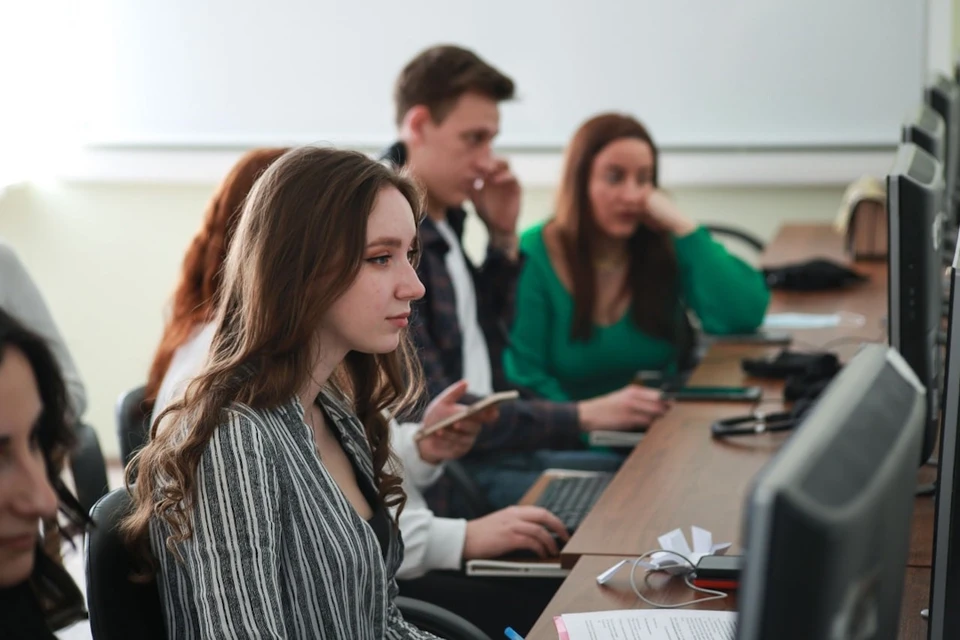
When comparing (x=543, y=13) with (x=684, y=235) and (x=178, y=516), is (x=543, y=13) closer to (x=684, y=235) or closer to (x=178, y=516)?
(x=684, y=235)

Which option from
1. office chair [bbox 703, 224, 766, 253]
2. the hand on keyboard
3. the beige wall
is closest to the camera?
the hand on keyboard

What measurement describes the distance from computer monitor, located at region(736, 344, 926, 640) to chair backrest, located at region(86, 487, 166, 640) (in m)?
0.84

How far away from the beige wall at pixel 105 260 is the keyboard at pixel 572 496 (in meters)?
2.97

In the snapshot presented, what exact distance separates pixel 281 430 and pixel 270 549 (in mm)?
136

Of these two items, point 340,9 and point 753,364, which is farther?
point 340,9

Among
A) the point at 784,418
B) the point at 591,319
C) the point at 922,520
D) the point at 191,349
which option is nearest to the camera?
the point at 922,520

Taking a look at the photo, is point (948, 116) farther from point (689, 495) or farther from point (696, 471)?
point (689, 495)

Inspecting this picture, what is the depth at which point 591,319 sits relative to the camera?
9.57ft

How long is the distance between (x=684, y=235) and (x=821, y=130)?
5.23ft

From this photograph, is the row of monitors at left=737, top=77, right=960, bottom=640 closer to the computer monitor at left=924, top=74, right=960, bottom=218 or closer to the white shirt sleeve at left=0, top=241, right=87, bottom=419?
the white shirt sleeve at left=0, top=241, right=87, bottom=419

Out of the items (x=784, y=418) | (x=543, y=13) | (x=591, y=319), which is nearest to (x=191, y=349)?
(x=784, y=418)

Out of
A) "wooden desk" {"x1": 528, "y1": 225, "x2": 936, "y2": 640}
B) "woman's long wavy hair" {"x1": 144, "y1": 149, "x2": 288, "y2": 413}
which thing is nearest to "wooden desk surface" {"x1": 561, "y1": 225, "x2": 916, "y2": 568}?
"wooden desk" {"x1": 528, "y1": 225, "x2": 936, "y2": 640}

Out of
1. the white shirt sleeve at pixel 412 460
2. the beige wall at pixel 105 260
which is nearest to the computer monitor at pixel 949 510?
the white shirt sleeve at pixel 412 460

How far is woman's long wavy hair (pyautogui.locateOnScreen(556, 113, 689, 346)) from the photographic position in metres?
2.91
